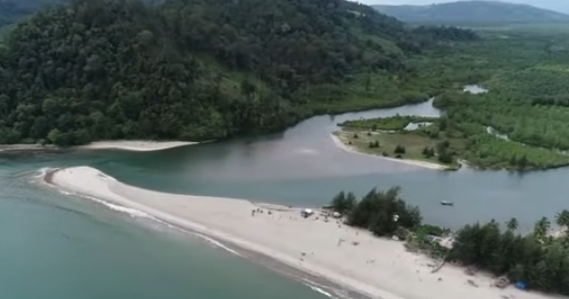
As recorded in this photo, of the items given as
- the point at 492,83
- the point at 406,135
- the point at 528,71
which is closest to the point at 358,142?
the point at 406,135

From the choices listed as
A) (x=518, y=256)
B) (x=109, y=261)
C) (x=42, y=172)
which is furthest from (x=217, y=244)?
(x=42, y=172)

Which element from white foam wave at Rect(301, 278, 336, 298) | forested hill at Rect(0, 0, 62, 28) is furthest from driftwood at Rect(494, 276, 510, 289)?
forested hill at Rect(0, 0, 62, 28)

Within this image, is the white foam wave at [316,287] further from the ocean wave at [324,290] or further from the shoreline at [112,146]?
the shoreline at [112,146]

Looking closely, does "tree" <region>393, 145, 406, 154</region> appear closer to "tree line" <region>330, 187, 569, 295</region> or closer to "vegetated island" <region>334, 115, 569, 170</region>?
"vegetated island" <region>334, 115, 569, 170</region>

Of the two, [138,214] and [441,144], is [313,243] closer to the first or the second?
[138,214]

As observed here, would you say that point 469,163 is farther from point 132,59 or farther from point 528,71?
point 528,71

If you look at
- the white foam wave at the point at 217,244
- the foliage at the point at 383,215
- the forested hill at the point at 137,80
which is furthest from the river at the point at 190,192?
the forested hill at the point at 137,80

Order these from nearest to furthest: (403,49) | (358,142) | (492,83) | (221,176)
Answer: (221,176)
(358,142)
(492,83)
(403,49)

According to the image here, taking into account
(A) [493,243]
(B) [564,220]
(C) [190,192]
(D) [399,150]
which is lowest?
(C) [190,192]
